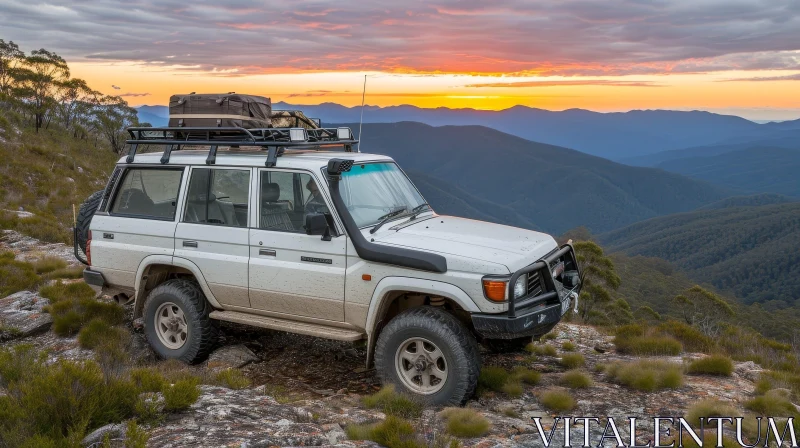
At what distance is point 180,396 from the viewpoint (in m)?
4.75

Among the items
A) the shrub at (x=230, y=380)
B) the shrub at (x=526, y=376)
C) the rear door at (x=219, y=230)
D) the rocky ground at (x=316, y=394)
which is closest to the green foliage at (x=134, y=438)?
the rocky ground at (x=316, y=394)

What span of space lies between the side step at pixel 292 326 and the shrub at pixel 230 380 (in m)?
0.64

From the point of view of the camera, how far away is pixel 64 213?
1847 centimetres

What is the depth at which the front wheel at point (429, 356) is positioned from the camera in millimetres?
5512

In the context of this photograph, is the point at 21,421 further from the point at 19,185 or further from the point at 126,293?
the point at 19,185

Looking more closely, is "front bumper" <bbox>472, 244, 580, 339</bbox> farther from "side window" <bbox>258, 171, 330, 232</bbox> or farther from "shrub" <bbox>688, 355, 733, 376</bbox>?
"side window" <bbox>258, 171, 330, 232</bbox>

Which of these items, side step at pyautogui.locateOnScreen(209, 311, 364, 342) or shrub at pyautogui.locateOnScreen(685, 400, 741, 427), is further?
side step at pyautogui.locateOnScreen(209, 311, 364, 342)

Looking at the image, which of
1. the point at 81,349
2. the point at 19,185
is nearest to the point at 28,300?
the point at 81,349

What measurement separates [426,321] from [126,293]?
3978 mm

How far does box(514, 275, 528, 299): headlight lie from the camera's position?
5.58m

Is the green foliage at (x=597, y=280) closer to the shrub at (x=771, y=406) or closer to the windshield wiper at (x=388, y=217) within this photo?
the shrub at (x=771, y=406)

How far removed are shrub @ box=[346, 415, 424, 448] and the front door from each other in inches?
61.4

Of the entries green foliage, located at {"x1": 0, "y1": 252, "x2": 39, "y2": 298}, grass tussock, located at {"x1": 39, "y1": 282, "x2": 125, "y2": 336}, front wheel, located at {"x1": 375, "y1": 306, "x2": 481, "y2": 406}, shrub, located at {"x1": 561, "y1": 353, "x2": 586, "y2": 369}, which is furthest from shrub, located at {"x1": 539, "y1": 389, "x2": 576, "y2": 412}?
green foliage, located at {"x1": 0, "y1": 252, "x2": 39, "y2": 298}

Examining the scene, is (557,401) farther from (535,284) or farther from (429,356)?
(429,356)
